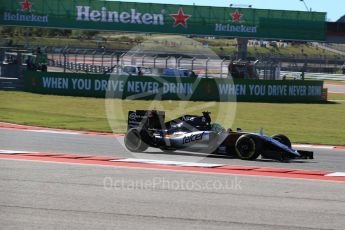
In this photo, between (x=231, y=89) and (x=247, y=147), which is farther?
(x=231, y=89)

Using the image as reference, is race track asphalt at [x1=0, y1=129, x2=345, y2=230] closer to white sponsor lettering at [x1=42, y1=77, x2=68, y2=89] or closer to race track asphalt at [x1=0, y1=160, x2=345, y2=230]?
race track asphalt at [x1=0, y1=160, x2=345, y2=230]

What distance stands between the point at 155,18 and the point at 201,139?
40.0 meters

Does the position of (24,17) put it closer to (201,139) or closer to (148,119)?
(148,119)

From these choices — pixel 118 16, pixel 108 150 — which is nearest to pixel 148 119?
pixel 108 150

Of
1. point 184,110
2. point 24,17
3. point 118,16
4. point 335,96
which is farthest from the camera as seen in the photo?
point 118,16

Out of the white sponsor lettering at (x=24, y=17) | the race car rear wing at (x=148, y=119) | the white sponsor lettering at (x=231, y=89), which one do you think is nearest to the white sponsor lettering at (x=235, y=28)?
the white sponsor lettering at (x=24, y=17)

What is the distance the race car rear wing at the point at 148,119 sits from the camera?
15969mm

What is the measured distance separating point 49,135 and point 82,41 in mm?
53123

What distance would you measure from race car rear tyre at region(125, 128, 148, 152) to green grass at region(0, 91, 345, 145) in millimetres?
5977

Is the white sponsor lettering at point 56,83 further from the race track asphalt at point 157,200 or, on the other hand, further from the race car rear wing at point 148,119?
the race track asphalt at point 157,200

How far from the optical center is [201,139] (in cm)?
1525

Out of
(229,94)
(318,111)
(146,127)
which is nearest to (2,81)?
(229,94)

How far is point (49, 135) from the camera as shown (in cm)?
1975

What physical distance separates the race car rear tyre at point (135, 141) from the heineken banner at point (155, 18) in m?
38.5
